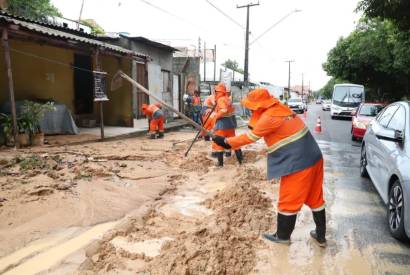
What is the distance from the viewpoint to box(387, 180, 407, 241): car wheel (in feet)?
13.2

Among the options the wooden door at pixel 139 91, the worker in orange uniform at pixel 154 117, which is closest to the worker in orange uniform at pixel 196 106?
the wooden door at pixel 139 91

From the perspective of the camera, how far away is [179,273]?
3.21m

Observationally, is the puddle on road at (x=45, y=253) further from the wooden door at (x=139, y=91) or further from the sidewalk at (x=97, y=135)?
the wooden door at (x=139, y=91)

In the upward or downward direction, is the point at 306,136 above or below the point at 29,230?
above

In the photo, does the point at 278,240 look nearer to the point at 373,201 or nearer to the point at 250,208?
the point at 250,208

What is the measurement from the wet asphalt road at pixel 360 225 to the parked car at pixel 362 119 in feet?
15.4

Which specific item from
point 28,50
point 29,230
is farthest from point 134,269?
point 28,50

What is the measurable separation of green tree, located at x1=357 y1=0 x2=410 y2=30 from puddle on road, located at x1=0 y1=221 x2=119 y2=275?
8968 millimetres

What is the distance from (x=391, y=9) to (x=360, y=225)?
24.5ft

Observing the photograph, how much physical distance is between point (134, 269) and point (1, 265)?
1173 mm

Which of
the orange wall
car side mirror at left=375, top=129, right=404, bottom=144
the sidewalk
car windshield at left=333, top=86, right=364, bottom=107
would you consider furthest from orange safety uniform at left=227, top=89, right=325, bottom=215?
car windshield at left=333, top=86, right=364, bottom=107

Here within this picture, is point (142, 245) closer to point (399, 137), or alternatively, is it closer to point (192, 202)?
point (192, 202)

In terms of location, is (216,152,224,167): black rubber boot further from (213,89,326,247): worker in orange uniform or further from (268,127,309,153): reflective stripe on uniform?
(268,127,309,153): reflective stripe on uniform

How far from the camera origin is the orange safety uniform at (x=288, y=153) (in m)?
3.75
